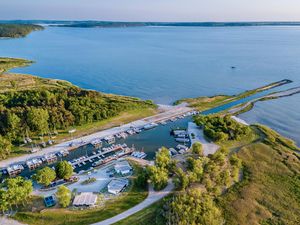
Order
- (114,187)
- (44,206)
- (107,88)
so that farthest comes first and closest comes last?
(107,88) → (114,187) → (44,206)

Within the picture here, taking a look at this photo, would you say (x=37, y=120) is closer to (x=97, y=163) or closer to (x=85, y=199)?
(x=97, y=163)

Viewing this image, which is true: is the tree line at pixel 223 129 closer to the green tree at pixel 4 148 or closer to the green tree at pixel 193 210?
the green tree at pixel 193 210

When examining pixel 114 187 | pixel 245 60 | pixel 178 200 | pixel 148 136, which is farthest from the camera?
pixel 245 60

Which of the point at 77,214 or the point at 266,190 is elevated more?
the point at 266,190

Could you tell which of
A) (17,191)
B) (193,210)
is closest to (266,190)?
(193,210)

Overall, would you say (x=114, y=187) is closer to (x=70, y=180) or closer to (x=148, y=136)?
(x=70, y=180)

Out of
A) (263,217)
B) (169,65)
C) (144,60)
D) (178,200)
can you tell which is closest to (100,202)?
(178,200)
